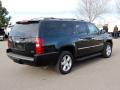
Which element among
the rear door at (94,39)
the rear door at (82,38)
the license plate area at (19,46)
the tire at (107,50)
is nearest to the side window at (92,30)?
the rear door at (94,39)

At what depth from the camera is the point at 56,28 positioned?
254 inches

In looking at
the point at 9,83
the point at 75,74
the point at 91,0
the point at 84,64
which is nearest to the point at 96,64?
the point at 84,64

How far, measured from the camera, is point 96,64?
7.86 meters

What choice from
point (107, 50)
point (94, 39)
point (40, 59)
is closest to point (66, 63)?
point (40, 59)

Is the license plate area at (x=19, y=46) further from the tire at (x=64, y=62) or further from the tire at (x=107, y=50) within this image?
the tire at (x=107, y=50)

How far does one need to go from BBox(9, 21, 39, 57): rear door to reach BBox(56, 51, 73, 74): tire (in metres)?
1.01

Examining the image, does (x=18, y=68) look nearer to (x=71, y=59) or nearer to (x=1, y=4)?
(x=71, y=59)

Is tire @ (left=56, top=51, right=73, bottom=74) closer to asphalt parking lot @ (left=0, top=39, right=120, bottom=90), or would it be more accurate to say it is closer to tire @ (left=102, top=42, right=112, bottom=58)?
asphalt parking lot @ (left=0, top=39, right=120, bottom=90)

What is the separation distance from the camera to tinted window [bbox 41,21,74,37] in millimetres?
6005

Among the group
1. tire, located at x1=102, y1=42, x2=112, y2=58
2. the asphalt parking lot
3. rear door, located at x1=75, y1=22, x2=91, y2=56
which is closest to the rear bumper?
the asphalt parking lot

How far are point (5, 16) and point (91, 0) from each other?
20.6 meters

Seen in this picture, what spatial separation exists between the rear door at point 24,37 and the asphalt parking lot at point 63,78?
82 cm

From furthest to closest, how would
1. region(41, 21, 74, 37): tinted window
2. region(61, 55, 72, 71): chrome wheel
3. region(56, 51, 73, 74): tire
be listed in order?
region(61, 55, 72, 71): chrome wheel
region(56, 51, 73, 74): tire
region(41, 21, 74, 37): tinted window

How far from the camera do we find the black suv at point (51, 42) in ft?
19.3
